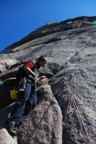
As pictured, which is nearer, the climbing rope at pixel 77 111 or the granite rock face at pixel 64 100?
the climbing rope at pixel 77 111

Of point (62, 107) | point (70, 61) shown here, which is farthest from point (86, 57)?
point (62, 107)

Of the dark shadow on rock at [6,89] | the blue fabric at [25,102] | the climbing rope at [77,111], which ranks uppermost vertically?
the dark shadow on rock at [6,89]

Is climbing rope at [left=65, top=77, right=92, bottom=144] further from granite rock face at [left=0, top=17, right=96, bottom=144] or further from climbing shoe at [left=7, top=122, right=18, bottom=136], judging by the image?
climbing shoe at [left=7, top=122, right=18, bottom=136]

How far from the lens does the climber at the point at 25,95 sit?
9547mm

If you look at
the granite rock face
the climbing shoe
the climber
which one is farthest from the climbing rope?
the climbing shoe

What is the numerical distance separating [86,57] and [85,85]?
2742 mm

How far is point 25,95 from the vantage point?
10.2 meters

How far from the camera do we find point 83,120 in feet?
30.6

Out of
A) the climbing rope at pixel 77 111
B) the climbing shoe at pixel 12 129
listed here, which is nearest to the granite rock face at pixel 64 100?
Result: the climbing rope at pixel 77 111

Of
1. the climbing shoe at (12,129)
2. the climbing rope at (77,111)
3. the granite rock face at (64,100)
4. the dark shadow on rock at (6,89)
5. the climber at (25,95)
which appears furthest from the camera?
the dark shadow on rock at (6,89)

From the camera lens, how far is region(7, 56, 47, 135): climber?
9547 millimetres

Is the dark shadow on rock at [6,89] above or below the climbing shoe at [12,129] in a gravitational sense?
above

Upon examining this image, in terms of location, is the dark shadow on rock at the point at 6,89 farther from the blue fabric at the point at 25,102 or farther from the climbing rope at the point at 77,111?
the climbing rope at the point at 77,111

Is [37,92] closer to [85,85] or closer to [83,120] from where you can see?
[85,85]
